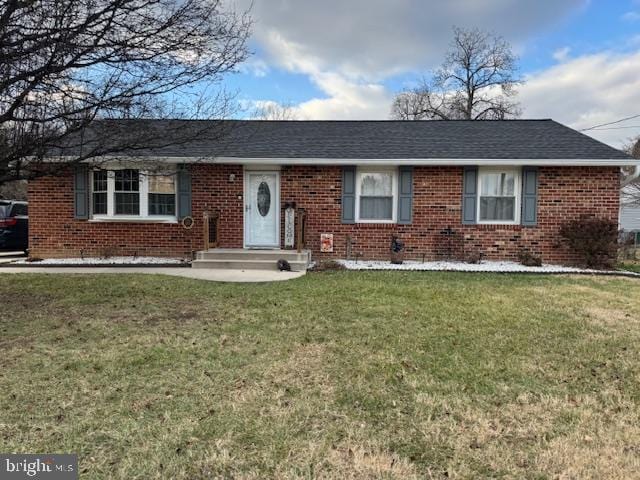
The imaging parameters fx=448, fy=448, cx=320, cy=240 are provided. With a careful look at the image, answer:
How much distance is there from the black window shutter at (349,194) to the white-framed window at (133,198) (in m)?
4.23

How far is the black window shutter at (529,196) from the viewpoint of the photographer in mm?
10664

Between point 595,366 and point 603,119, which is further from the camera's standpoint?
point 603,119

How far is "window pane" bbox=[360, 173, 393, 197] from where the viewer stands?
36.4 feet

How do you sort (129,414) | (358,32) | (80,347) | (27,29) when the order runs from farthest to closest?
1. (358,32)
2. (27,29)
3. (80,347)
4. (129,414)

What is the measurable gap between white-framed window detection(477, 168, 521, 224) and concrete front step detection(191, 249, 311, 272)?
448cm

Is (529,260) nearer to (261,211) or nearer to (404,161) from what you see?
(404,161)

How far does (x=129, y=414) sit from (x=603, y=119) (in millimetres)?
30795

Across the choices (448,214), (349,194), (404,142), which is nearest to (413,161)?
(404,142)

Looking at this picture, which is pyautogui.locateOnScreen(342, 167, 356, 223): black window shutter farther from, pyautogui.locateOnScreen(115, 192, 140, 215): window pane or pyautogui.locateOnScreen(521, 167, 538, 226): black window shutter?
pyautogui.locateOnScreen(115, 192, 140, 215): window pane

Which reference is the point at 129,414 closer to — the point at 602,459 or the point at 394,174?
the point at 602,459

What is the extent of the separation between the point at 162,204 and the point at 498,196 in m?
8.31

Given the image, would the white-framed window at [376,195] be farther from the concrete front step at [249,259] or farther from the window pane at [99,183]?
the window pane at [99,183]

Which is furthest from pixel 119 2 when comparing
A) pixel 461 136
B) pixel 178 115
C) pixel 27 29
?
pixel 461 136

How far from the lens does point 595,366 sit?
405 centimetres
